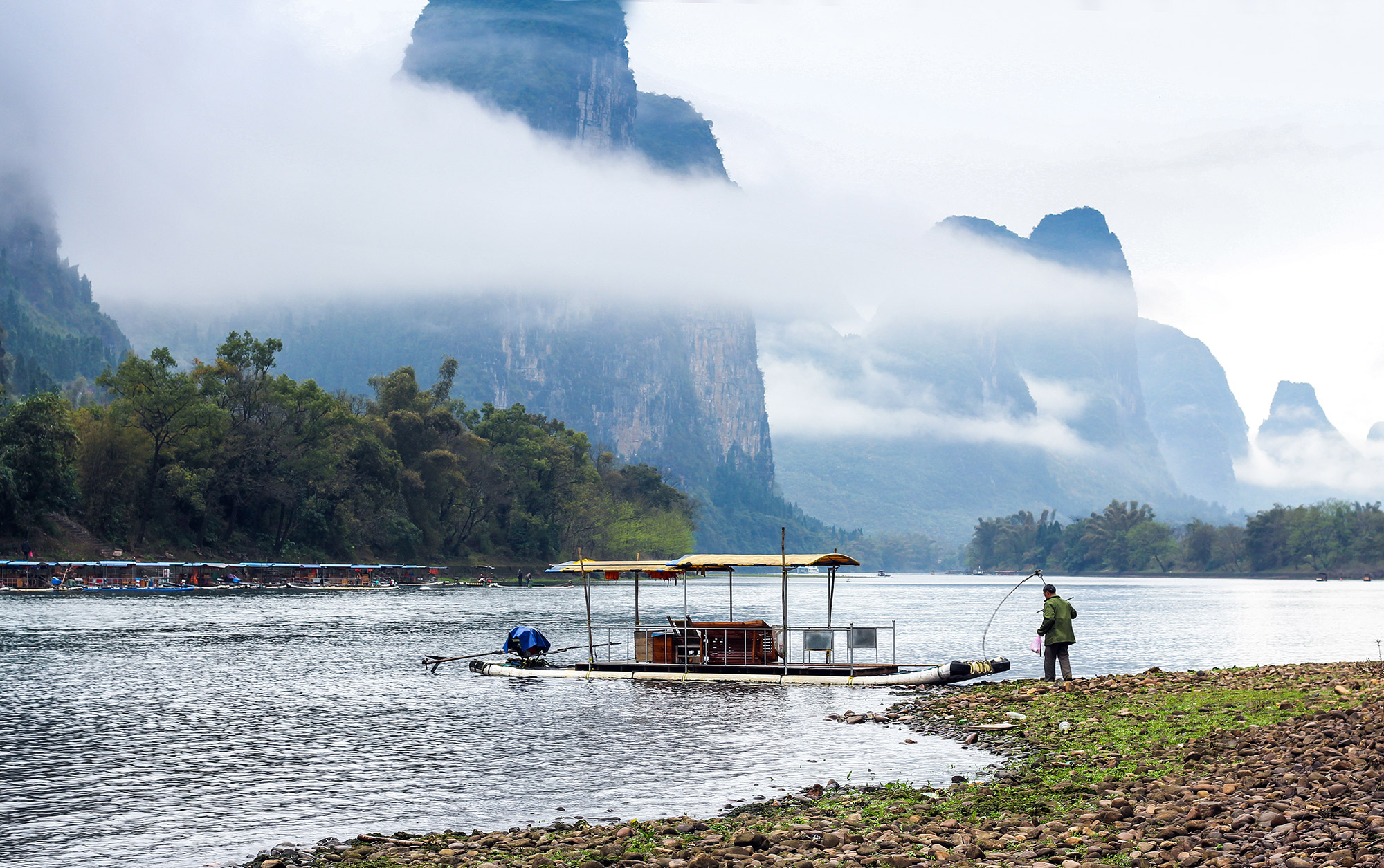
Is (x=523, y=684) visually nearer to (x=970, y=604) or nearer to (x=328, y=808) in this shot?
(x=328, y=808)

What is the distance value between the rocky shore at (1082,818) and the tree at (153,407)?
399ft

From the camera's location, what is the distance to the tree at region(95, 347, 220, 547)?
12612 cm

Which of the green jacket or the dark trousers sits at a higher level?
the green jacket

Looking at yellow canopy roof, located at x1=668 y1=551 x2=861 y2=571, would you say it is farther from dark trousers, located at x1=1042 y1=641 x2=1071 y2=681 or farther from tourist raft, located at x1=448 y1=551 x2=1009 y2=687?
dark trousers, located at x1=1042 y1=641 x2=1071 y2=681

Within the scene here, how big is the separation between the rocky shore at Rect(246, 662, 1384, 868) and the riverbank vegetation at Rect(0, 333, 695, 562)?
359 ft

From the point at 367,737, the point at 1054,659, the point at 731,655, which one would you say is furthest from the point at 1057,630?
the point at 367,737

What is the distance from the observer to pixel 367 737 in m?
27.8

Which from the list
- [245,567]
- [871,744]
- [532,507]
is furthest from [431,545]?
[871,744]

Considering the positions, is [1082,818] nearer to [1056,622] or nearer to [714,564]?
[1056,622]

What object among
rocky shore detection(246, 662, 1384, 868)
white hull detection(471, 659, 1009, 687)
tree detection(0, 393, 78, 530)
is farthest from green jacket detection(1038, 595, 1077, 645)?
tree detection(0, 393, 78, 530)

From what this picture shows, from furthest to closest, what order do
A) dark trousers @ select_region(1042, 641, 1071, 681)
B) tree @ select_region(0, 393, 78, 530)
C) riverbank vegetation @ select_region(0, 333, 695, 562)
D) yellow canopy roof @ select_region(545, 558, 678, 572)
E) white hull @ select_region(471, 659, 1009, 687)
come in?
riverbank vegetation @ select_region(0, 333, 695, 562) → tree @ select_region(0, 393, 78, 530) → yellow canopy roof @ select_region(545, 558, 678, 572) → white hull @ select_region(471, 659, 1009, 687) → dark trousers @ select_region(1042, 641, 1071, 681)

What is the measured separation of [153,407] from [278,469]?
62.5 ft

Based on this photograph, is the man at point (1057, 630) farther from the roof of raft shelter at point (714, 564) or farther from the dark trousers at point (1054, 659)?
the roof of raft shelter at point (714, 564)

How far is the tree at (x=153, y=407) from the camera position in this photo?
126m
